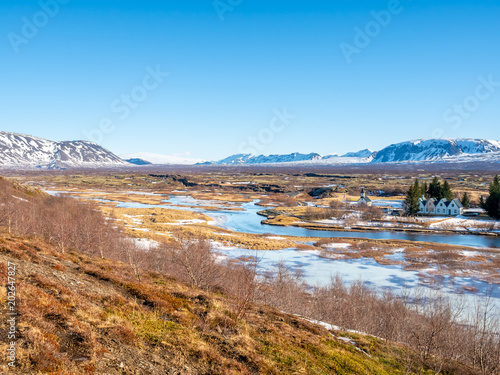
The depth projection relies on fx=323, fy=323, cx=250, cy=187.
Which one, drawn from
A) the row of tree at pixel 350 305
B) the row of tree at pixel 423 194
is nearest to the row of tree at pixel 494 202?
the row of tree at pixel 423 194

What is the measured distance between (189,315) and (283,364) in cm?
392

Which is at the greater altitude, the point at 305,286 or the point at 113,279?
the point at 113,279

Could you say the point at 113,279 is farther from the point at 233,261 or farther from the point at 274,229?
the point at 274,229

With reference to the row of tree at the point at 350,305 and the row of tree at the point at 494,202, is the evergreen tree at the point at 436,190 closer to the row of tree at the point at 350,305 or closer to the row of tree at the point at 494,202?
the row of tree at the point at 494,202

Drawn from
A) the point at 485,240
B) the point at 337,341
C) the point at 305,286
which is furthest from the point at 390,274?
the point at 485,240

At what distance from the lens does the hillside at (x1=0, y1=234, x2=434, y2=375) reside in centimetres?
755

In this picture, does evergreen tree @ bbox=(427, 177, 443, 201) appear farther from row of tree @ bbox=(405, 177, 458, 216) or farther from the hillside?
the hillside

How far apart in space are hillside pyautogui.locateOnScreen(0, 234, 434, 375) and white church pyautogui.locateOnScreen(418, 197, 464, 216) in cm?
8266

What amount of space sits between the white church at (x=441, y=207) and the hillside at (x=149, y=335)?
82.7m

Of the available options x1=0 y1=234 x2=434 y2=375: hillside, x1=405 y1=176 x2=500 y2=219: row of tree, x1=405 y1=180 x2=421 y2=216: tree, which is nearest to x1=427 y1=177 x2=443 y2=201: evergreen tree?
x1=405 y1=176 x2=500 y2=219: row of tree

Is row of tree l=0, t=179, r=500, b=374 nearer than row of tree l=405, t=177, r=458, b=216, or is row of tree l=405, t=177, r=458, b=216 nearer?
row of tree l=0, t=179, r=500, b=374

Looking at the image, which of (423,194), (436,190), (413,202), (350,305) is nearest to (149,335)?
(350,305)

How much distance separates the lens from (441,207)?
3359 inches

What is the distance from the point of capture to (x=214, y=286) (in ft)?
66.5
